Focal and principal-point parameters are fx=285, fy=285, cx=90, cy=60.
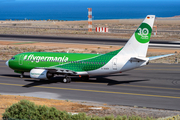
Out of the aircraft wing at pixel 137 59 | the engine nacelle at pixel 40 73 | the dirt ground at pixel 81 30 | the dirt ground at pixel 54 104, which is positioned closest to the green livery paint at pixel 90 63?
the engine nacelle at pixel 40 73

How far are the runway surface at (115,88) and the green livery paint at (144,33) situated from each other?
6.37 metres

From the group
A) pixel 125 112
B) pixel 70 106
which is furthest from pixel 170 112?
pixel 70 106

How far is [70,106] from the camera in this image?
29203 millimetres

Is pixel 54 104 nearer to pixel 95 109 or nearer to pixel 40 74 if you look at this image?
pixel 95 109

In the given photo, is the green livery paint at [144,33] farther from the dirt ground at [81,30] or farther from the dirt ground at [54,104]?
the dirt ground at [81,30]

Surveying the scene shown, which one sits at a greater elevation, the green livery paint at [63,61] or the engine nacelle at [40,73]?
the green livery paint at [63,61]

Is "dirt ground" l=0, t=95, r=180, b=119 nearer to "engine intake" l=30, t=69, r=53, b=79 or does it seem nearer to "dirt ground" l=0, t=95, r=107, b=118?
"dirt ground" l=0, t=95, r=107, b=118

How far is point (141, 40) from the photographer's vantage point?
127ft

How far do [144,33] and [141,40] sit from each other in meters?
1.02

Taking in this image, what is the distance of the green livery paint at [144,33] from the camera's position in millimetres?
38312

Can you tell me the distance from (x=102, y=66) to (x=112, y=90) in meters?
4.26

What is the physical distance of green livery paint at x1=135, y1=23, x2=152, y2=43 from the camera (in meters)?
A: 38.3

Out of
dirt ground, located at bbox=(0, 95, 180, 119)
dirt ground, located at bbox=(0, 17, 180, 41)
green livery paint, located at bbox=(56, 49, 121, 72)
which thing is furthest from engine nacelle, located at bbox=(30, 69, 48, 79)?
dirt ground, located at bbox=(0, 17, 180, 41)

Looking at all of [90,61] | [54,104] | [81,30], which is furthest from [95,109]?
[81,30]
